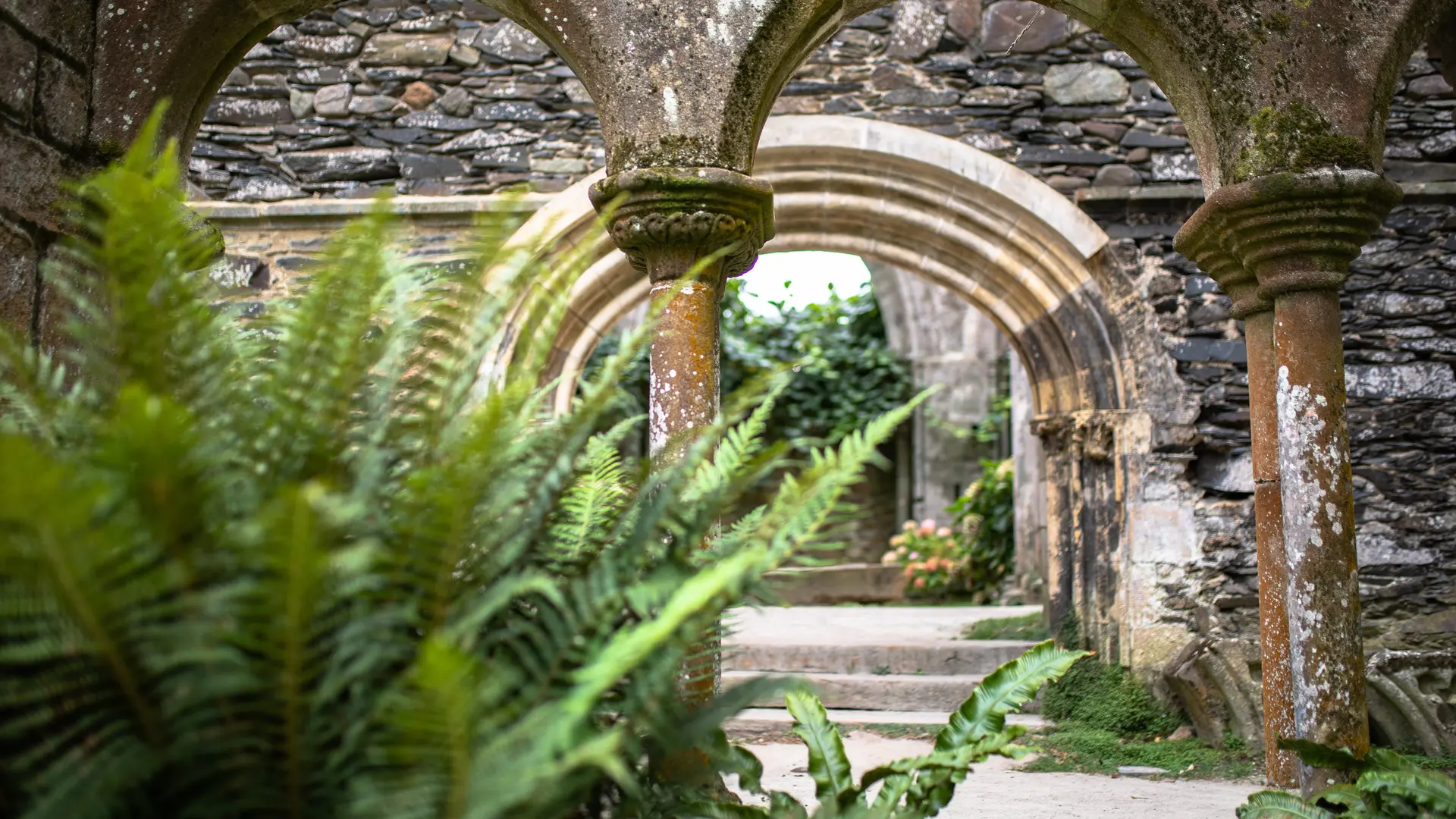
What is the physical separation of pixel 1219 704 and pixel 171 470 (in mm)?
4441

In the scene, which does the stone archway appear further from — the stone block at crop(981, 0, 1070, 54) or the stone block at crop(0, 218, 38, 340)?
the stone block at crop(0, 218, 38, 340)

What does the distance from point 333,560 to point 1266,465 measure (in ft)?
9.03

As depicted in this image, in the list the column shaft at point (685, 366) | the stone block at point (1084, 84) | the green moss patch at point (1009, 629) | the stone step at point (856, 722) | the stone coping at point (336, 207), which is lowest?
the stone step at point (856, 722)

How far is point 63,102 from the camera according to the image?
2.03m

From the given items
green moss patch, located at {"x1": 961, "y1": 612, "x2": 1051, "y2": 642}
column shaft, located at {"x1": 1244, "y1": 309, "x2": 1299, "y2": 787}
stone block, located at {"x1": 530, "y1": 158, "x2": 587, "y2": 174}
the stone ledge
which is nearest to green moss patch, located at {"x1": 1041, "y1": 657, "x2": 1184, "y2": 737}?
green moss patch, located at {"x1": 961, "y1": 612, "x2": 1051, "y2": 642}

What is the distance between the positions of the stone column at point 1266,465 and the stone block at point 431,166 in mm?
3378

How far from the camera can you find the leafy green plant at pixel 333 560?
0.62m

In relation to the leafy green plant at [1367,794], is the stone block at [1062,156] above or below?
above

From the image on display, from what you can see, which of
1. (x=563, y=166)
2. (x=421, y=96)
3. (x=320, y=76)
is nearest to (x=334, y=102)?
(x=320, y=76)

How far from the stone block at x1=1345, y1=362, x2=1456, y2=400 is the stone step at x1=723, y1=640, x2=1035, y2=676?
6.43ft

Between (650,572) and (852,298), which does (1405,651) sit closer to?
(650,572)

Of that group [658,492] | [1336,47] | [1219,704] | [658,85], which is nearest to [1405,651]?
[1219,704]

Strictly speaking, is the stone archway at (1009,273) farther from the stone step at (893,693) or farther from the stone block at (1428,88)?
the stone block at (1428,88)

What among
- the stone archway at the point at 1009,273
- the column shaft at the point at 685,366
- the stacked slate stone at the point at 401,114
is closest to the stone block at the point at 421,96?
the stacked slate stone at the point at 401,114
